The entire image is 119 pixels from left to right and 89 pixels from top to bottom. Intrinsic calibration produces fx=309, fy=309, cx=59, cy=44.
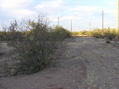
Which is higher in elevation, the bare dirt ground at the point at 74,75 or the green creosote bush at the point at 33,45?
the green creosote bush at the point at 33,45

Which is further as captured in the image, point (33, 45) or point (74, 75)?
point (33, 45)

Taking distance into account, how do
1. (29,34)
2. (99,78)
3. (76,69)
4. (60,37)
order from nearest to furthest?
(99,78) → (76,69) → (29,34) → (60,37)

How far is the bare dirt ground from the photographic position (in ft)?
39.2

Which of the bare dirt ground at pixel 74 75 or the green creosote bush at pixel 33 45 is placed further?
the green creosote bush at pixel 33 45

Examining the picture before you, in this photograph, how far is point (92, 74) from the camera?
44.5ft

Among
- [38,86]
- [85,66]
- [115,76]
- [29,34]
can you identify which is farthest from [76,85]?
[29,34]

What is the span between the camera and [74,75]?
13.5 metres

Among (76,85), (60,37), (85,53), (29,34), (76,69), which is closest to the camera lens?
(76,85)

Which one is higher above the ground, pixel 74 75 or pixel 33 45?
pixel 33 45

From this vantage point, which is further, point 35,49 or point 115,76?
point 35,49

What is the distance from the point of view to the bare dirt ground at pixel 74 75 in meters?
11.9

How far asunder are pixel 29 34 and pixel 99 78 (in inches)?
185

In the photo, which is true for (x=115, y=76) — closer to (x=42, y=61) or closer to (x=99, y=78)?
(x=99, y=78)

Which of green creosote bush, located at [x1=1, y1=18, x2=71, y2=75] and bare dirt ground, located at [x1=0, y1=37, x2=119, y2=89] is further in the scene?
green creosote bush, located at [x1=1, y1=18, x2=71, y2=75]
